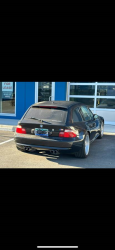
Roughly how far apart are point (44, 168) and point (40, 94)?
7078 millimetres

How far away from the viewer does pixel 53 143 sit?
18.1ft

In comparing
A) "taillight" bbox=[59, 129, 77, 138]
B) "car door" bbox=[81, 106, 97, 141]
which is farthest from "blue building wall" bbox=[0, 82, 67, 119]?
"taillight" bbox=[59, 129, 77, 138]

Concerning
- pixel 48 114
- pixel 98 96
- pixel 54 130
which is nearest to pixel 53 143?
pixel 54 130

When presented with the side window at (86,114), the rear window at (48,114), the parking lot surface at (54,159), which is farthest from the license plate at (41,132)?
the side window at (86,114)

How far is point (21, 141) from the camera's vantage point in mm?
5820

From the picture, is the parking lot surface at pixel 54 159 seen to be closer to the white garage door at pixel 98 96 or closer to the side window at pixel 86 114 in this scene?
the side window at pixel 86 114

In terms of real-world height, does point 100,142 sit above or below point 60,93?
below

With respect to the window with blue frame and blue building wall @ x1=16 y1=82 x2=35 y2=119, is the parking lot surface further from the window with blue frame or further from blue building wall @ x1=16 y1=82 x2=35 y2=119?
→ the window with blue frame

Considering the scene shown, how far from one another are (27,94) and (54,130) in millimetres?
6729

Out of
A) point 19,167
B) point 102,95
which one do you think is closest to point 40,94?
point 102,95

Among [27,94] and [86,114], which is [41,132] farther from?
[27,94]
